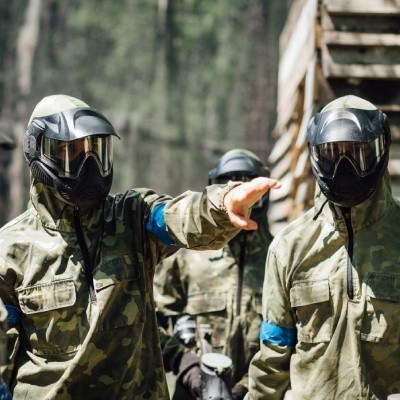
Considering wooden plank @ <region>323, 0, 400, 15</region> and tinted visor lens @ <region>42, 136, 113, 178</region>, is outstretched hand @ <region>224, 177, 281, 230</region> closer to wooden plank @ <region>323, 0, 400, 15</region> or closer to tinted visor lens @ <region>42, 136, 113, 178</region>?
tinted visor lens @ <region>42, 136, 113, 178</region>

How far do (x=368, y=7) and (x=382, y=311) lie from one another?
337cm

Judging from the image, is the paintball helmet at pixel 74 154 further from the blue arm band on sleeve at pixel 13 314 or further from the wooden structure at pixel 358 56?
the wooden structure at pixel 358 56

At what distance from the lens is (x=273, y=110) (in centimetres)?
1872

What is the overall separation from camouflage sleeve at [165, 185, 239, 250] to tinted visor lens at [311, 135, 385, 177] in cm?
79

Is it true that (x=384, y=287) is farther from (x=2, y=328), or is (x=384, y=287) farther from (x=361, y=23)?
(x=361, y=23)

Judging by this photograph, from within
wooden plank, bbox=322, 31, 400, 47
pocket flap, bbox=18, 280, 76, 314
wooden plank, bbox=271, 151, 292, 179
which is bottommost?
wooden plank, bbox=271, 151, 292, 179

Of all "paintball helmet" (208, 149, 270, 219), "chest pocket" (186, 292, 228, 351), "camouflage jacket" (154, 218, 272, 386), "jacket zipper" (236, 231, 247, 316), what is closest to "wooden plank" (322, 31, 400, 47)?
"paintball helmet" (208, 149, 270, 219)

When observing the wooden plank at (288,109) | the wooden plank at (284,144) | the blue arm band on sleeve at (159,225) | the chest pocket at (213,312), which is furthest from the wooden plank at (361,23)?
the blue arm band on sleeve at (159,225)

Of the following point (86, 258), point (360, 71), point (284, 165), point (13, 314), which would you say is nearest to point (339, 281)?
point (86, 258)

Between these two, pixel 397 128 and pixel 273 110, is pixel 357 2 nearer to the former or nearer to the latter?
pixel 397 128

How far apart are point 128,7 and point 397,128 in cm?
2451

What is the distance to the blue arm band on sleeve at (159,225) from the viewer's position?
434cm

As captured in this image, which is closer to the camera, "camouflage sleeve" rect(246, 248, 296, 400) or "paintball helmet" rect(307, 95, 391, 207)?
"paintball helmet" rect(307, 95, 391, 207)

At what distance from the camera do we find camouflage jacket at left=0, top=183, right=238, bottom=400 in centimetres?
441
